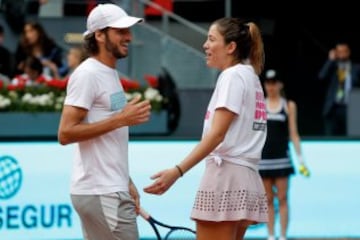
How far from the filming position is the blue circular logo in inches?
411

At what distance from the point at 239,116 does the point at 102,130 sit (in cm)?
69

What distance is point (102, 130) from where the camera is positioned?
5.40 m

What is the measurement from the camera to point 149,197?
34.5ft

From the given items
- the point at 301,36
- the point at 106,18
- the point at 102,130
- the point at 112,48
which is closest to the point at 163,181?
the point at 102,130

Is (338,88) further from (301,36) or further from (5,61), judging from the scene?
(5,61)

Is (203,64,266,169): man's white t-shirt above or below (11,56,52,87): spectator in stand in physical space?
above

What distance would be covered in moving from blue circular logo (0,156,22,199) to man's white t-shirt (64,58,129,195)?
5.01 meters

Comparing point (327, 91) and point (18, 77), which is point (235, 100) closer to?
point (18, 77)

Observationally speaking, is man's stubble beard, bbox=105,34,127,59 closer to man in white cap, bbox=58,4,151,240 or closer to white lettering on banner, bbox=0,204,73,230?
man in white cap, bbox=58,4,151,240

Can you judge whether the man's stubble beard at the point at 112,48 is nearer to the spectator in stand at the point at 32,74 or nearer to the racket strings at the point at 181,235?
the racket strings at the point at 181,235

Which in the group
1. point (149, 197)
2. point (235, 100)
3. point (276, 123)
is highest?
point (235, 100)

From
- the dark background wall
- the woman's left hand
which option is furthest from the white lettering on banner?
the dark background wall

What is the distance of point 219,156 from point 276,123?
503 cm

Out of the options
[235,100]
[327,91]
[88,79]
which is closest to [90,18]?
[88,79]
